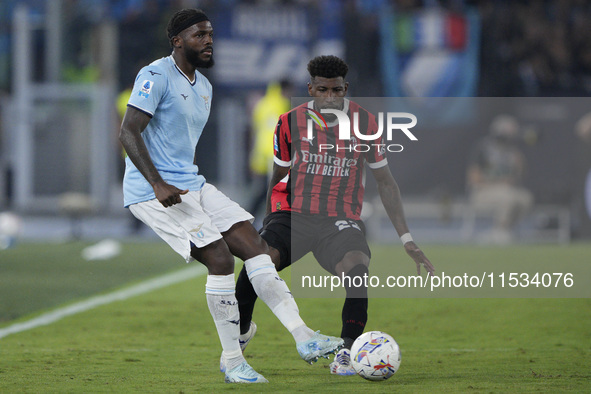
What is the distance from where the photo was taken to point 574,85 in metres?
17.7

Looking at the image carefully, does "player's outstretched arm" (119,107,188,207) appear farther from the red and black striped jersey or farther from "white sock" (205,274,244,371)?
the red and black striped jersey

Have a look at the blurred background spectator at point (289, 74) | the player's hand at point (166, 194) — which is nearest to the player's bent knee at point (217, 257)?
the player's hand at point (166, 194)

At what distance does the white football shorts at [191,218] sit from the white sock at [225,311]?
190mm

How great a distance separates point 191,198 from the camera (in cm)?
525

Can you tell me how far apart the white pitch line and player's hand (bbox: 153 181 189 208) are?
7.71 ft

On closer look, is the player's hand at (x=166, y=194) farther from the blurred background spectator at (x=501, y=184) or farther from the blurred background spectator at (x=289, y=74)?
the blurred background spectator at (x=289, y=74)

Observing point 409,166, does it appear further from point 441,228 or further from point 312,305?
point 312,305

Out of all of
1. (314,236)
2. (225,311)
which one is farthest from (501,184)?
(225,311)

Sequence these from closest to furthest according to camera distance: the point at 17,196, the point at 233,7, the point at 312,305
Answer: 1. the point at 312,305
2. the point at 233,7
3. the point at 17,196

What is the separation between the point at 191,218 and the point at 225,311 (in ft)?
1.59

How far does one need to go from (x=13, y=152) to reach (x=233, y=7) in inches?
186

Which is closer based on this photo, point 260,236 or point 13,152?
point 260,236

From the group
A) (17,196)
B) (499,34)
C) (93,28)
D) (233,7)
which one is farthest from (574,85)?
(17,196)

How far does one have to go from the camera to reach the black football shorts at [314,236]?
5.59 meters
